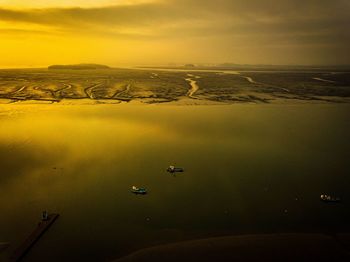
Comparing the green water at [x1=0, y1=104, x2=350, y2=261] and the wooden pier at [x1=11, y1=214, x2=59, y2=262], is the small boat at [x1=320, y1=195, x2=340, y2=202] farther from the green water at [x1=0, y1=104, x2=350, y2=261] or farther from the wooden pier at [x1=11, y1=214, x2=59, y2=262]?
the wooden pier at [x1=11, y1=214, x2=59, y2=262]

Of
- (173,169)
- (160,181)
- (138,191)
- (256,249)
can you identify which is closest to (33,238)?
(138,191)

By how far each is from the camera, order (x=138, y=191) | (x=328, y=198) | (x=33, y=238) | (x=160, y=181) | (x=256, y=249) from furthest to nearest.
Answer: (x=160, y=181) → (x=138, y=191) → (x=328, y=198) → (x=33, y=238) → (x=256, y=249)

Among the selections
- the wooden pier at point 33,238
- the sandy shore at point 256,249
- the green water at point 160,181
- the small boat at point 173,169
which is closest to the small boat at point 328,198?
the green water at point 160,181

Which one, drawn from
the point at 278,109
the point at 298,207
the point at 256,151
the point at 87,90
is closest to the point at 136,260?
the point at 298,207

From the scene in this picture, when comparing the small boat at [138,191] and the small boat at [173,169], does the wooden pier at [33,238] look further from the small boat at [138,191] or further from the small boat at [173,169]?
the small boat at [173,169]

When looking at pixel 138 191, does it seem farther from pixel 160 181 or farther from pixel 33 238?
pixel 33 238

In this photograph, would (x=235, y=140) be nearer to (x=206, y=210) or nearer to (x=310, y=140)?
(x=310, y=140)
